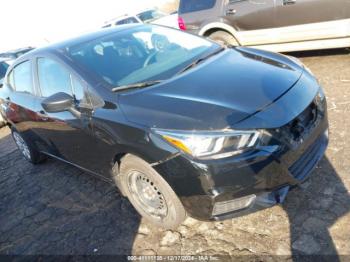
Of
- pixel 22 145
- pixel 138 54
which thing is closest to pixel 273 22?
pixel 138 54

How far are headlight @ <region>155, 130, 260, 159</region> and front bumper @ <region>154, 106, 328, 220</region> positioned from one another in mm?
52

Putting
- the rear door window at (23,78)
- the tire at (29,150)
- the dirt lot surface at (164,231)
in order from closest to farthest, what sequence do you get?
the dirt lot surface at (164,231) → the rear door window at (23,78) → the tire at (29,150)

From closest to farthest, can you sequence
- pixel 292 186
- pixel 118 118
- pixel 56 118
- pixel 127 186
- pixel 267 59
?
pixel 292 186 < pixel 118 118 < pixel 127 186 < pixel 267 59 < pixel 56 118

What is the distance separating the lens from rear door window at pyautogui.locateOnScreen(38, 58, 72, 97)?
348cm

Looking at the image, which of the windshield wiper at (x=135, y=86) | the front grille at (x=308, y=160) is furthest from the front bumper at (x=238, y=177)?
the windshield wiper at (x=135, y=86)

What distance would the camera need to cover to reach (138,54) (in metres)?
3.64

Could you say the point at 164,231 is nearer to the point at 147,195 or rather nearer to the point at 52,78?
the point at 147,195

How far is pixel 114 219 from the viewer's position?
3.54m

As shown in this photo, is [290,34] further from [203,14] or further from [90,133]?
[90,133]

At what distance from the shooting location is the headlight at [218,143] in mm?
2496

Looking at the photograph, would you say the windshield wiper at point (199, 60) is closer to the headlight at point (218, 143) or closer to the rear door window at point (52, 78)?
the headlight at point (218, 143)

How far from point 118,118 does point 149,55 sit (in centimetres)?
102

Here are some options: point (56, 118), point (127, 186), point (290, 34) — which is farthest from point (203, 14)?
point (127, 186)

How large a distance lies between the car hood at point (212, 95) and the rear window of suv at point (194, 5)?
13.5 feet
